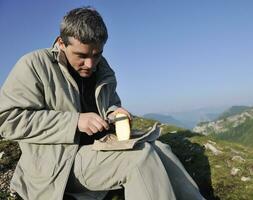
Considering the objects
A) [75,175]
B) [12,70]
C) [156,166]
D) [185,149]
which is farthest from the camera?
[185,149]

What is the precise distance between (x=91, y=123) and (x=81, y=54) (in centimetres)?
136

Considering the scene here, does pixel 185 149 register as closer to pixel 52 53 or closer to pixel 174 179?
A: pixel 174 179

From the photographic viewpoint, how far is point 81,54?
736cm

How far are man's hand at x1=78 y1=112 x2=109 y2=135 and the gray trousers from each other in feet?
1.37

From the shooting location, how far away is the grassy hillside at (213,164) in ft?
30.5

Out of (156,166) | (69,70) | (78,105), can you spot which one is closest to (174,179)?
(156,166)

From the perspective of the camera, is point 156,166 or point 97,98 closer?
point 156,166

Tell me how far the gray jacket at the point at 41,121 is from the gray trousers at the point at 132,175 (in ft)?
1.18

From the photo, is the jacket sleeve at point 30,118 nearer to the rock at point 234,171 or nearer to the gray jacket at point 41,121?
the gray jacket at point 41,121

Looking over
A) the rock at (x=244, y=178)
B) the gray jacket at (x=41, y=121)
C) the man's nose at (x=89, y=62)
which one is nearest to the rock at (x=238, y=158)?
the rock at (x=244, y=178)

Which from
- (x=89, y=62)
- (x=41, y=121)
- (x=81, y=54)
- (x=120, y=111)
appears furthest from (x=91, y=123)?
(x=81, y=54)

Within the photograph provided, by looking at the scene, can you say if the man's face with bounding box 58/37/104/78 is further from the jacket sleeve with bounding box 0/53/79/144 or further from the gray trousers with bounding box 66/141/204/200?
the gray trousers with bounding box 66/141/204/200

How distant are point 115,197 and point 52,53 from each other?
10.4ft

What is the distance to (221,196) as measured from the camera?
9.20 m
